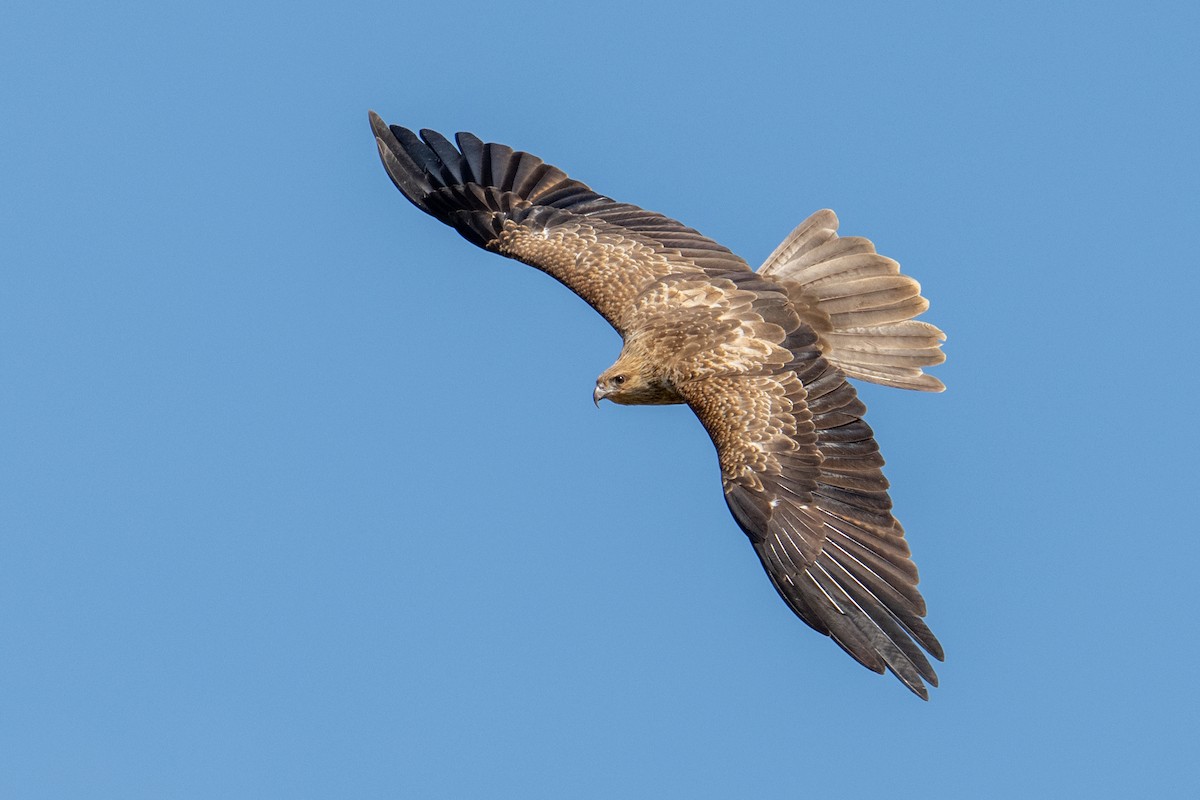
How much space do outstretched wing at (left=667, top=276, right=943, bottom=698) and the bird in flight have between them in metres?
0.01

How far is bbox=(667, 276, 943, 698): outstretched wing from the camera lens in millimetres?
12508

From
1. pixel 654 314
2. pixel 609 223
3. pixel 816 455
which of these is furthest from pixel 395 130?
pixel 816 455

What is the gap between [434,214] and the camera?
16.5 metres

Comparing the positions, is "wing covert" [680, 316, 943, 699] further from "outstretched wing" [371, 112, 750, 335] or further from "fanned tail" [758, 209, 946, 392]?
"outstretched wing" [371, 112, 750, 335]


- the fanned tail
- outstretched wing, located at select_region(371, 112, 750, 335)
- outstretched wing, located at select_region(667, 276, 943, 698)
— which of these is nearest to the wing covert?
outstretched wing, located at select_region(667, 276, 943, 698)

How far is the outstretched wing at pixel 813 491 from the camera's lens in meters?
12.5

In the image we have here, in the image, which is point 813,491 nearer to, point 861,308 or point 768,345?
point 768,345

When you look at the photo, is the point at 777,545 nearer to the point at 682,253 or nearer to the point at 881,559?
the point at 881,559

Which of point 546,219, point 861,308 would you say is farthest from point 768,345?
point 546,219

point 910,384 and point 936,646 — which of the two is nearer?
point 936,646

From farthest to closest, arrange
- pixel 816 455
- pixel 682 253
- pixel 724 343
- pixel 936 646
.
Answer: pixel 682 253 < pixel 724 343 < pixel 816 455 < pixel 936 646

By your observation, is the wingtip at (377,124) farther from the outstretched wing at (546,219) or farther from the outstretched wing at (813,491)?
the outstretched wing at (813,491)

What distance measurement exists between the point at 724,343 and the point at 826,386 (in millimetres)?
909

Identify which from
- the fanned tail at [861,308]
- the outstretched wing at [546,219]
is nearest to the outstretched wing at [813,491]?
the fanned tail at [861,308]
